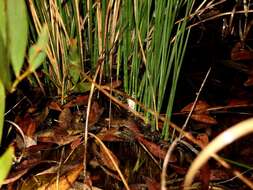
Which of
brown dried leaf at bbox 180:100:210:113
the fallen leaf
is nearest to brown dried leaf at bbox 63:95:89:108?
the fallen leaf

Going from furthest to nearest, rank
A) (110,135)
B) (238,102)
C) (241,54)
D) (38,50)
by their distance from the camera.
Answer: (241,54) → (238,102) → (110,135) → (38,50)

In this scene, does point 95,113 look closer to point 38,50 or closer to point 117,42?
point 117,42

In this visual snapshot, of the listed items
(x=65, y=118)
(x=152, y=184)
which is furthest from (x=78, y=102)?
(x=152, y=184)

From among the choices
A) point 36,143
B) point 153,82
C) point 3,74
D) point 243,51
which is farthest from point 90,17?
point 243,51

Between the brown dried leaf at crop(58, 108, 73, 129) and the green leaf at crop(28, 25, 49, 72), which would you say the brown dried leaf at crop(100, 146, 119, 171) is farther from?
the green leaf at crop(28, 25, 49, 72)

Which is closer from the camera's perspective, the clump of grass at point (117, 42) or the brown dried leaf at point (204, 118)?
the clump of grass at point (117, 42)

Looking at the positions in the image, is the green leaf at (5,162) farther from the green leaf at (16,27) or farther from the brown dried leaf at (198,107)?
the brown dried leaf at (198,107)

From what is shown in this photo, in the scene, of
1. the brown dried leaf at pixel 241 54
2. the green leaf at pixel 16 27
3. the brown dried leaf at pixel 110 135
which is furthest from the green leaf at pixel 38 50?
the brown dried leaf at pixel 241 54

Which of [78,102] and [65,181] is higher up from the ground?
[78,102]

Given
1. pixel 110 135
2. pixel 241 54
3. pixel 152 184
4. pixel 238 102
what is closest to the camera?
pixel 152 184
